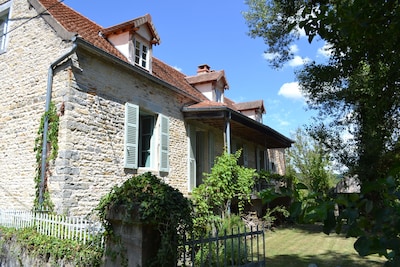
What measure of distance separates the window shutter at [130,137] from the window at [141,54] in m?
1.83

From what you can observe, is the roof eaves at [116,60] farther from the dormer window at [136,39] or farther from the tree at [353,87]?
the tree at [353,87]

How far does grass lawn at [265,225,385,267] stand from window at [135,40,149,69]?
7.05 m

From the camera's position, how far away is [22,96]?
881 cm

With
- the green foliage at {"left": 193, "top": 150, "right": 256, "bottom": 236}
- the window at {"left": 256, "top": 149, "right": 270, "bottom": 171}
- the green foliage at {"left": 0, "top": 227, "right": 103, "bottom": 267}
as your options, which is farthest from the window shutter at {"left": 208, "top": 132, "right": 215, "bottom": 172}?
the green foliage at {"left": 0, "top": 227, "right": 103, "bottom": 267}

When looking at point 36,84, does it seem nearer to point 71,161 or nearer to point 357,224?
point 71,161

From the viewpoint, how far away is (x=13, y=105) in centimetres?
902

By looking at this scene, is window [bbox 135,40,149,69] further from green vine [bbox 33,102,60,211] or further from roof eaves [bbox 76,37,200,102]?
green vine [bbox 33,102,60,211]

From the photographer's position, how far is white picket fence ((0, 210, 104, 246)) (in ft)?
16.9

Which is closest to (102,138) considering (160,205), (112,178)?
(112,178)

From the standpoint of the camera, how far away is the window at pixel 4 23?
32.3 feet

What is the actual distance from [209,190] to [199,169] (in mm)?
3374

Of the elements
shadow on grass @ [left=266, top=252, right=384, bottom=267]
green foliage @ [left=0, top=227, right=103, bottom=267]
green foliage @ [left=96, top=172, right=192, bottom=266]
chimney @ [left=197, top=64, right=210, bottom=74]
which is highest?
chimney @ [left=197, top=64, right=210, bottom=74]

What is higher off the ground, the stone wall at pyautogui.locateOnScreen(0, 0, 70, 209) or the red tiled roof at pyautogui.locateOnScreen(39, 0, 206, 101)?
the red tiled roof at pyautogui.locateOnScreen(39, 0, 206, 101)

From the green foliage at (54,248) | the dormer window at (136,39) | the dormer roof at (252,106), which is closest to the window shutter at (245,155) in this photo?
the dormer roof at (252,106)
